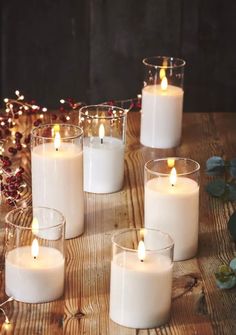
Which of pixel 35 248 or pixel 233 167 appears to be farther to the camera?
pixel 233 167

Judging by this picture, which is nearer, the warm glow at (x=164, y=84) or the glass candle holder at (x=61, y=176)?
the glass candle holder at (x=61, y=176)

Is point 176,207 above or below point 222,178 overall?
above

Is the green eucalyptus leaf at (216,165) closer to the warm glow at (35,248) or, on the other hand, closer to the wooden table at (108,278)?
the wooden table at (108,278)

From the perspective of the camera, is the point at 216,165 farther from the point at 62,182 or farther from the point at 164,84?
the point at 62,182

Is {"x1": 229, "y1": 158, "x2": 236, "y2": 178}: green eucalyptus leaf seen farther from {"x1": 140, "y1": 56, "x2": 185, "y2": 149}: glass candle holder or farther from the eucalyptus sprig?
{"x1": 140, "y1": 56, "x2": 185, "y2": 149}: glass candle holder

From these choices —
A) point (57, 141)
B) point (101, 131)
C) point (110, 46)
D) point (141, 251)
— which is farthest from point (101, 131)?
point (110, 46)

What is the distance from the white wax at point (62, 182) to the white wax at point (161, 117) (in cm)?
57

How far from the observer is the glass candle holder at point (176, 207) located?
1812 mm

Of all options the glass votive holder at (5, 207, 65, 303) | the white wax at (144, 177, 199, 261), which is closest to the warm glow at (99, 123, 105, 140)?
the white wax at (144, 177, 199, 261)

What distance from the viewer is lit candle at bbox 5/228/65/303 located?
160cm

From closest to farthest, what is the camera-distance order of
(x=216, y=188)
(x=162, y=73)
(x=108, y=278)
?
1. (x=108, y=278)
2. (x=216, y=188)
3. (x=162, y=73)

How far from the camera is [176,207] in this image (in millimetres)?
1812

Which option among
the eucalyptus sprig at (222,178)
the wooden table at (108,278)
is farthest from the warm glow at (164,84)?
the eucalyptus sprig at (222,178)

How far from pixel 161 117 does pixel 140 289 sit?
1.01 m
